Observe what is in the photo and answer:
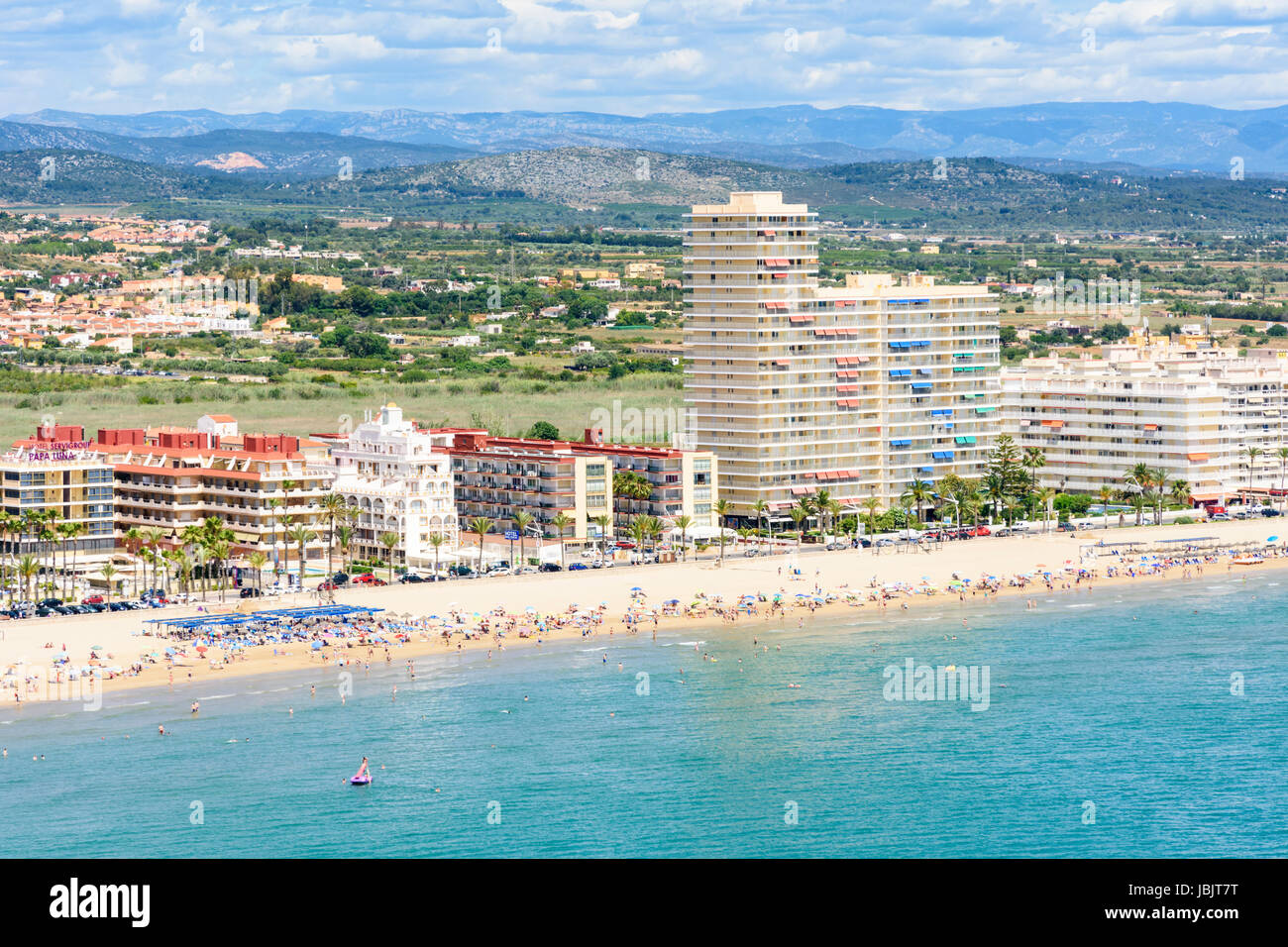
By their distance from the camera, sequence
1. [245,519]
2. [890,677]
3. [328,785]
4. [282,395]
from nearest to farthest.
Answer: [328,785] < [890,677] < [245,519] < [282,395]

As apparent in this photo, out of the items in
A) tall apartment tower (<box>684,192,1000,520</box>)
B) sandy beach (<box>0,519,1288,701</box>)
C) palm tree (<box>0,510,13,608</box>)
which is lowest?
sandy beach (<box>0,519,1288,701</box>)

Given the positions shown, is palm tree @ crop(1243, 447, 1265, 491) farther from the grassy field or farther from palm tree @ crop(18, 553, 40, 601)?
palm tree @ crop(18, 553, 40, 601)

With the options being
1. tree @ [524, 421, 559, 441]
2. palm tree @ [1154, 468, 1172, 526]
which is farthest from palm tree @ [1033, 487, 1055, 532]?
tree @ [524, 421, 559, 441]

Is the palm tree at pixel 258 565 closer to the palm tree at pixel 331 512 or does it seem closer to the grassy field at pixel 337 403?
the palm tree at pixel 331 512
